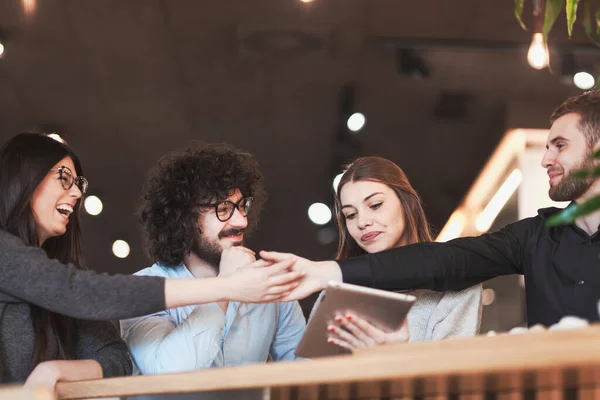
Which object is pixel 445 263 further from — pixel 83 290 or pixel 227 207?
pixel 83 290

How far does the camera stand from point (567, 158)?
2.52m

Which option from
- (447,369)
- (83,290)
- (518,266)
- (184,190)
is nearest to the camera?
(447,369)

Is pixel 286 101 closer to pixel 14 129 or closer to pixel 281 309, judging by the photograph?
pixel 14 129

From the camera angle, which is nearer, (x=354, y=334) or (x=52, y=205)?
(x=354, y=334)

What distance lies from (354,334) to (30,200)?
950mm

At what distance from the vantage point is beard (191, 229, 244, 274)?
111 inches

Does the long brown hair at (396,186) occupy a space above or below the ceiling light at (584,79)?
below

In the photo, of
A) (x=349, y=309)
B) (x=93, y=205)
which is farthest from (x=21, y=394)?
(x=93, y=205)

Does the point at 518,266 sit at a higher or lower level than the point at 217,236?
lower

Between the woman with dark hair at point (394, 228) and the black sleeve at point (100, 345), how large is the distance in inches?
32.3

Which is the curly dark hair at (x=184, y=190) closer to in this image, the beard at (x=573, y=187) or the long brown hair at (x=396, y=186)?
the long brown hair at (x=396, y=186)

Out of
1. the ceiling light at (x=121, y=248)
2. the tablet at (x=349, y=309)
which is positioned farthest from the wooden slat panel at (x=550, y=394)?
the ceiling light at (x=121, y=248)

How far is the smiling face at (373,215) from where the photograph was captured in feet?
9.16

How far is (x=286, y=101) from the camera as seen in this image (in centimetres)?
599
